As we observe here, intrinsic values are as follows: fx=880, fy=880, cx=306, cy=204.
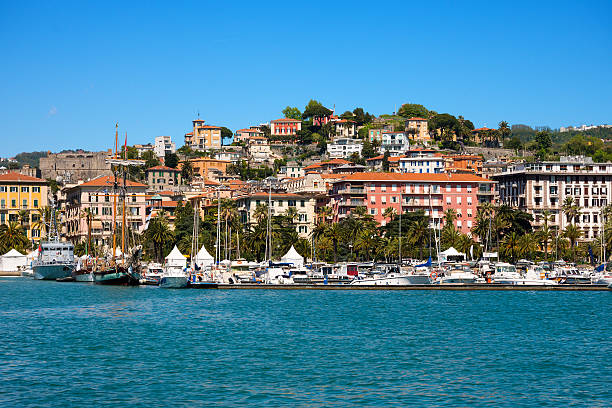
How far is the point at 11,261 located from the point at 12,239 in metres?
11.2

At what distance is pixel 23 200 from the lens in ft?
555

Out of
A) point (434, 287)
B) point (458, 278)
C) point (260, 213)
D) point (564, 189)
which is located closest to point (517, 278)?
point (458, 278)

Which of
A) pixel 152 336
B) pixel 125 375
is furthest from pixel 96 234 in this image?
pixel 125 375

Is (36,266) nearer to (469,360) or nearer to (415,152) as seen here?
(469,360)

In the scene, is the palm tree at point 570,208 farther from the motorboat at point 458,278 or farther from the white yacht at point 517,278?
the motorboat at point 458,278

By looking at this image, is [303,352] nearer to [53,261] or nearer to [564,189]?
[53,261]

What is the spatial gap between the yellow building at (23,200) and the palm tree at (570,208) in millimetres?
94577

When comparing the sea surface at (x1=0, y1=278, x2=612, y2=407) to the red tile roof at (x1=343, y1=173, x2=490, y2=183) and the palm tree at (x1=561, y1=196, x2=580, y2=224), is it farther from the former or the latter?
the red tile roof at (x1=343, y1=173, x2=490, y2=183)

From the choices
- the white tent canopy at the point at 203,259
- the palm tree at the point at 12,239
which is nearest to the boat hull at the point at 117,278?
the white tent canopy at the point at 203,259

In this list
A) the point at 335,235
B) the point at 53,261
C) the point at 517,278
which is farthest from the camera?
the point at 335,235

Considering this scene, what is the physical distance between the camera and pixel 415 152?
649 feet

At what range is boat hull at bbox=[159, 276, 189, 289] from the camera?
291 feet

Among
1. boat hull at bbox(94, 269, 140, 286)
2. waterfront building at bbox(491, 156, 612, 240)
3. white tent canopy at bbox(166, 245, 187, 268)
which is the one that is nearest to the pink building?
waterfront building at bbox(491, 156, 612, 240)

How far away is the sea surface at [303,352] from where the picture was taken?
34.4 meters
